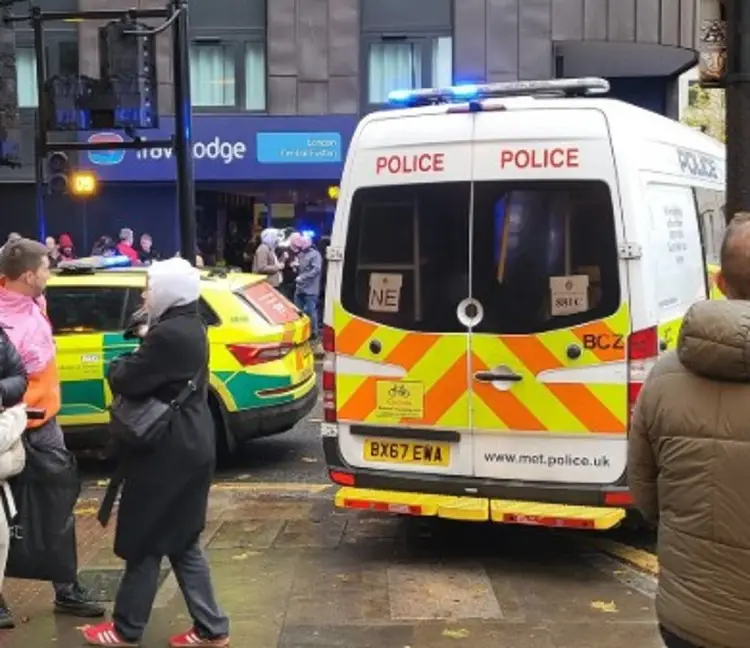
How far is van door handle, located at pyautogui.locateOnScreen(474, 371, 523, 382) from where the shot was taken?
559cm

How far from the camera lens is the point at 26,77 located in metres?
22.3

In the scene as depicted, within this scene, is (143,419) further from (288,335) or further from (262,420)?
(288,335)

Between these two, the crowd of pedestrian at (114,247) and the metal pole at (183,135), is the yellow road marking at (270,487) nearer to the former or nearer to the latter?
the metal pole at (183,135)

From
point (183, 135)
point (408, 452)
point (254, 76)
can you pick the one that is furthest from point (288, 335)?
point (254, 76)

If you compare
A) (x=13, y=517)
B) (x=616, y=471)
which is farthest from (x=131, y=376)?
(x=616, y=471)

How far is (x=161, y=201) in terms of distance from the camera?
21.8 m

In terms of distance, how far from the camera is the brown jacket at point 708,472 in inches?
99.4

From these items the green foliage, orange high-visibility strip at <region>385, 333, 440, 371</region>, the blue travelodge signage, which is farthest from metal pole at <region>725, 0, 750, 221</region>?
the green foliage

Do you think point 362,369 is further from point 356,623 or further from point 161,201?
point 161,201

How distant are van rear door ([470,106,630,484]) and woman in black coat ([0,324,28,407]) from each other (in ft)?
7.52

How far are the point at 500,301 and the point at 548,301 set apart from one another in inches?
9.9

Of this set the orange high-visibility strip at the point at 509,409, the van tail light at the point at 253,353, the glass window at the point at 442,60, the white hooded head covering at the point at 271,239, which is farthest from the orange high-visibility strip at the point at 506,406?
the glass window at the point at 442,60

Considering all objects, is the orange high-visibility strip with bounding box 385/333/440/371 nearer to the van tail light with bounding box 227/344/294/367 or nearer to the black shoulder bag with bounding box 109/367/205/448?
the black shoulder bag with bounding box 109/367/205/448

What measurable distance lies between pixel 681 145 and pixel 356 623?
11.5 ft
